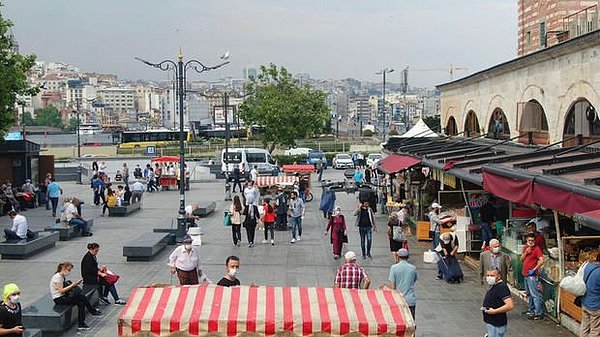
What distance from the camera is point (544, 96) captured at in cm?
2169

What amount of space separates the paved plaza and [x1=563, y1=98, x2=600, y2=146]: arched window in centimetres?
436

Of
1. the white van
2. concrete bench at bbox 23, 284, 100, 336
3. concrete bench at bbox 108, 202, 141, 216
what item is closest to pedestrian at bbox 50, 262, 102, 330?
concrete bench at bbox 23, 284, 100, 336

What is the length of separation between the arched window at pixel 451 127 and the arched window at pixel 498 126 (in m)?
8.08

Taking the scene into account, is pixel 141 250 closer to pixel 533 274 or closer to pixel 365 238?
pixel 365 238

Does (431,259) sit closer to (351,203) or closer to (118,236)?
(118,236)

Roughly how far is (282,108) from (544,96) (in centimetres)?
4061

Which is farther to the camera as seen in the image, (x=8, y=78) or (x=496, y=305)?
(x=8, y=78)

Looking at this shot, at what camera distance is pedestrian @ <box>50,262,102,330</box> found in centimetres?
1277

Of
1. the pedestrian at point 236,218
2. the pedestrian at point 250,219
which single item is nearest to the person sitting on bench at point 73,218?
the pedestrian at point 236,218

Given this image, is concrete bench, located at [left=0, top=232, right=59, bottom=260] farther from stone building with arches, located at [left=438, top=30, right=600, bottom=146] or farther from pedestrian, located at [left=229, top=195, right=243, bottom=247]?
stone building with arches, located at [left=438, top=30, right=600, bottom=146]

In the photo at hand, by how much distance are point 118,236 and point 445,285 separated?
1143 cm

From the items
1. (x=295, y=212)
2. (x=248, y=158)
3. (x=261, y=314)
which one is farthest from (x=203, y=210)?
(x=248, y=158)

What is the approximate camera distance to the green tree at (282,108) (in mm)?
61375

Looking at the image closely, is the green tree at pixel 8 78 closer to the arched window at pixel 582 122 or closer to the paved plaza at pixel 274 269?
the paved plaza at pixel 274 269
